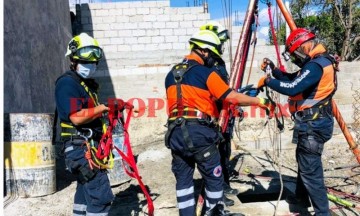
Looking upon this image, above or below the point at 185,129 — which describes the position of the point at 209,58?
above

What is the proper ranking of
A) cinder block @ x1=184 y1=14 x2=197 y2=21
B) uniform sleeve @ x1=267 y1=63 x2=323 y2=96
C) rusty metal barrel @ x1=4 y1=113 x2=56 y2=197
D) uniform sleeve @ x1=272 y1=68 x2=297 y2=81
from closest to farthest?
uniform sleeve @ x1=267 y1=63 x2=323 y2=96 → uniform sleeve @ x1=272 y1=68 x2=297 y2=81 → rusty metal barrel @ x1=4 y1=113 x2=56 y2=197 → cinder block @ x1=184 y1=14 x2=197 y2=21

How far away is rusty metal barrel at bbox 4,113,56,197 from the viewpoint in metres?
5.03

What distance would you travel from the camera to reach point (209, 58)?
3.66 metres

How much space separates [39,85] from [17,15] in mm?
1610

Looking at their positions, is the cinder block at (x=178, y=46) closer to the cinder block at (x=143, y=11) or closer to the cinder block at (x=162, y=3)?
the cinder block at (x=143, y=11)

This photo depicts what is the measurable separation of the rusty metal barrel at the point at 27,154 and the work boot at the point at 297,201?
328 centimetres

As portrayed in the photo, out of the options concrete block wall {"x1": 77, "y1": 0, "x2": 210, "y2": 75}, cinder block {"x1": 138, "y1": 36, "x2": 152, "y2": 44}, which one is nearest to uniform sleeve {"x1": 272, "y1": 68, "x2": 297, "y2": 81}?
concrete block wall {"x1": 77, "y1": 0, "x2": 210, "y2": 75}

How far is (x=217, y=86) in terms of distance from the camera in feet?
11.3

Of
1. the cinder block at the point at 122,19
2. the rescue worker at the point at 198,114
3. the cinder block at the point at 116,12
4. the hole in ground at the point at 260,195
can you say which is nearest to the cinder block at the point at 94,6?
the cinder block at the point at 116,12

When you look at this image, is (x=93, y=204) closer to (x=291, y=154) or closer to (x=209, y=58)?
(x=209, y=58)

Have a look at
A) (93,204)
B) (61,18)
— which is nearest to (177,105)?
(93,204)

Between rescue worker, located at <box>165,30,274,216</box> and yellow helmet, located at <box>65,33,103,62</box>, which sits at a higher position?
yellow helmet, located at <box>65,33,103,62</box>

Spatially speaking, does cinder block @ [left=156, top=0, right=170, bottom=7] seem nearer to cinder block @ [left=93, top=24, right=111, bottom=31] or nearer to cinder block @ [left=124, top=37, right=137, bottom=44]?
cinder block @ [left=124, top=37, right=137, bottom=44]


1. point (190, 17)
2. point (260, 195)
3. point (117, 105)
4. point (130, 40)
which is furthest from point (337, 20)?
point (117, 105)
